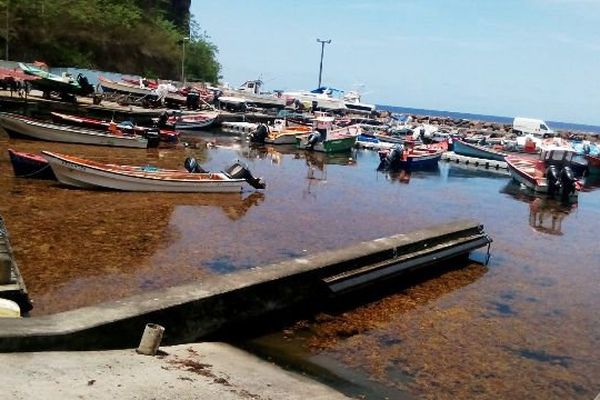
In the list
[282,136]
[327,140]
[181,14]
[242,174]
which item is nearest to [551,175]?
[327,140]

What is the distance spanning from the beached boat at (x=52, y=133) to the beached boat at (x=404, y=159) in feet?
40.7

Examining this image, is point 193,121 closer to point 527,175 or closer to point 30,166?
point 527,175

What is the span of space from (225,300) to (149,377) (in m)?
2.13

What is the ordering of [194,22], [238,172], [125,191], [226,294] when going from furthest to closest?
[194,22]
[238,172]
[125,191]
[226,294]

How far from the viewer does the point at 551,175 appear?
25109 millimetres

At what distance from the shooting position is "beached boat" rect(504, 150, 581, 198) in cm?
2469

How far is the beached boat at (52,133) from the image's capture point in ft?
75.0

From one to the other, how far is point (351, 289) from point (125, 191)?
9218 mm

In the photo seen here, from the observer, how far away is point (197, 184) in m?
16.8

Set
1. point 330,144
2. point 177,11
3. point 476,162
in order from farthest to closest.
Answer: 1. point 177,11
2. point 476,162
3. point 330,144

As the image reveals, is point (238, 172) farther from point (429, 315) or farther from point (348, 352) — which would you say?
point (348, 352)

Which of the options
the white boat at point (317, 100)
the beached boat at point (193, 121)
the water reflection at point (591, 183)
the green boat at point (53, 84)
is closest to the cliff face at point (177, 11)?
the white boat at point (317, 100)

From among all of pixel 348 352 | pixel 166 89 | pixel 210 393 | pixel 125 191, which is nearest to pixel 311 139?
pixel 166 89

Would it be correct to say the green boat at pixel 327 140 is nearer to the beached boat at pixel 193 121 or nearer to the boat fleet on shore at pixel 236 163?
the boat fleet on shore at pixel 236 163
